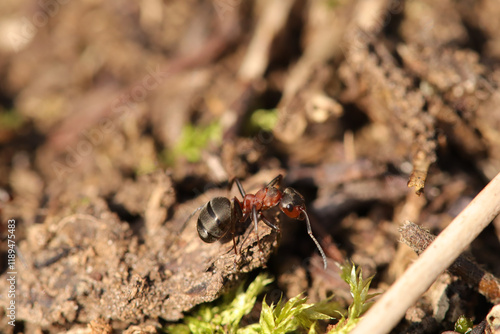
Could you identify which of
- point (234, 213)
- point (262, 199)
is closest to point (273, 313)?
point (234, 213)

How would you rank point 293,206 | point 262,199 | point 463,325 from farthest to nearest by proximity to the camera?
point 262,199
point 293,206
point 463,325

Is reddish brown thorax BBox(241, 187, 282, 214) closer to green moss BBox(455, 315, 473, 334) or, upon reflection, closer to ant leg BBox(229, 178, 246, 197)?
ant leg BBox(229, 178, 246, 197)

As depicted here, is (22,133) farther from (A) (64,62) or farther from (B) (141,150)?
(B) (141,150)

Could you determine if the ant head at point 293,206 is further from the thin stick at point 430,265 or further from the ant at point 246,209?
the thin stick at point 430,265

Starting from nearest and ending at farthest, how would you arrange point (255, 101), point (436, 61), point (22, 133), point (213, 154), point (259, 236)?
point (259, 236), point (436, 61), point (213, 154), point (255, 101), point (22, 133)

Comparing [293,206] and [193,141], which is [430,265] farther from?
[193,141]

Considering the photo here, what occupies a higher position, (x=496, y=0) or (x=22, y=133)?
(x=496, y=0)

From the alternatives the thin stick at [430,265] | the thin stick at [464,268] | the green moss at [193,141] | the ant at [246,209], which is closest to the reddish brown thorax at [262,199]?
the ant at [246,209]

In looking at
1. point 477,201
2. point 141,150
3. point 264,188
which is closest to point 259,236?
point 264,188
